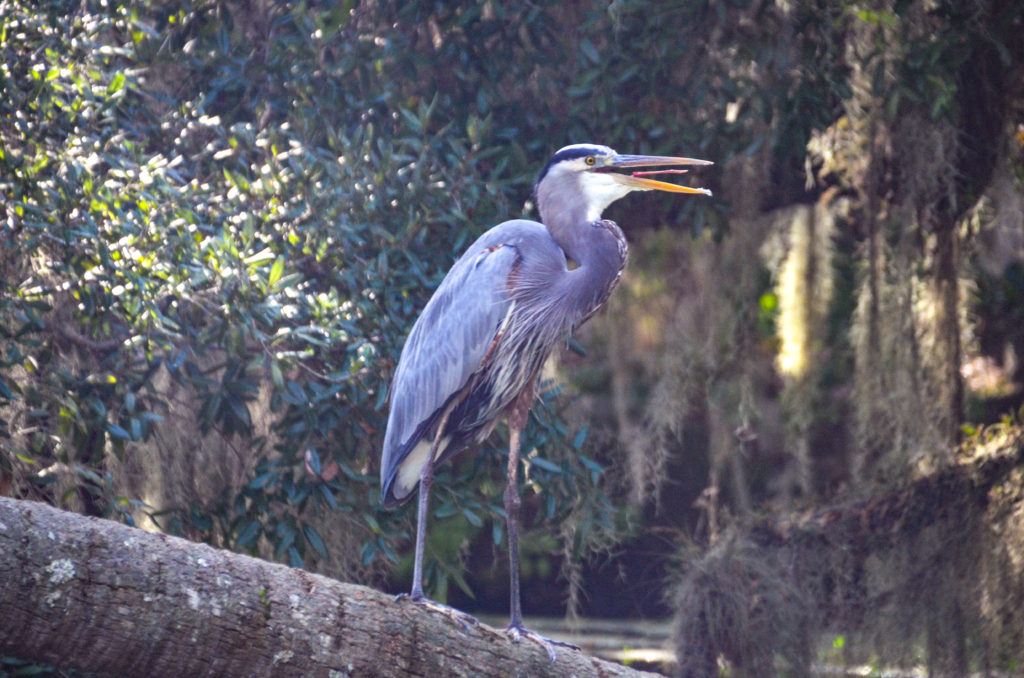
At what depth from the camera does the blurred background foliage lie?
3506 mm

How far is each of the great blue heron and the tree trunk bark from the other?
999mm

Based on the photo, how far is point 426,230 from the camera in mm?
4117

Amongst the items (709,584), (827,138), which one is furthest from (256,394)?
(827,138)

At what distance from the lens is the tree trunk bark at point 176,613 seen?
2219mm

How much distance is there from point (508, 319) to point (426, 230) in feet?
1.90

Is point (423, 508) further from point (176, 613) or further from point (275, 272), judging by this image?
point (176, 613)

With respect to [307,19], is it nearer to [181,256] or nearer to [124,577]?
[181,256]

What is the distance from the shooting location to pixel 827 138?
5.13 metres

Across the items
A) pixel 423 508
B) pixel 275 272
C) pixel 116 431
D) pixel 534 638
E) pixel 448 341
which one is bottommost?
pixel 534 638

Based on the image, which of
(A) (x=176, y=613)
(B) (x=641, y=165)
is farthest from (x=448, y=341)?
(A) (x=176, y=613)

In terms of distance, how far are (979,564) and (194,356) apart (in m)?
3.57

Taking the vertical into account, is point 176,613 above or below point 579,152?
below

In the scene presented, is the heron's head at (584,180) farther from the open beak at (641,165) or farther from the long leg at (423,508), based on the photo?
the long leg at (423,508)

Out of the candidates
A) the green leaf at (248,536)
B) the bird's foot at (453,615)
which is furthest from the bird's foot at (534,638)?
the green leaf at (248,536)
